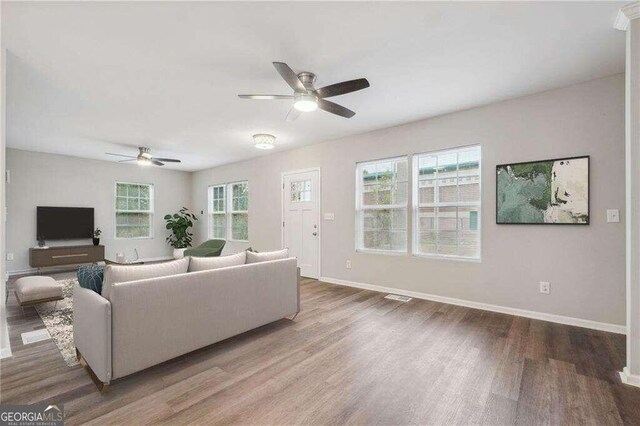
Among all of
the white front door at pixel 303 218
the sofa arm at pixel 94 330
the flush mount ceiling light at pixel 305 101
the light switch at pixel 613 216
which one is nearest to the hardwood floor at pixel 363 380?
the sofa arm at pixel 94 330

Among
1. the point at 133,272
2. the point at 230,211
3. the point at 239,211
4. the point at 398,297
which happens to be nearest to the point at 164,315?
the point at 133,272

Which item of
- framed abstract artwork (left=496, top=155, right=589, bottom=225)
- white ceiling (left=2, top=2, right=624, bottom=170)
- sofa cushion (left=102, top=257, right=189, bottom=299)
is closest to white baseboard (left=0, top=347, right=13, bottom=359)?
sofa cushion (left=102, top=257, right=189, bottom=299)

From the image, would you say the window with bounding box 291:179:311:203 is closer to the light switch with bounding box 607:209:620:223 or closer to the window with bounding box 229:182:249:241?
the window with bounding box 229:182:249:241

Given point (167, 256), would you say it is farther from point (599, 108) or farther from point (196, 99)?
point (599, 108)

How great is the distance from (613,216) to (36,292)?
6.37 metres

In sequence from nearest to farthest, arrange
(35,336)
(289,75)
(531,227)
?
(289,75) → (35,336) → (531,227)

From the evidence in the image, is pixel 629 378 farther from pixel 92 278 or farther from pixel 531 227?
pixel 92 278

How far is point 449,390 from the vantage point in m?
1.94

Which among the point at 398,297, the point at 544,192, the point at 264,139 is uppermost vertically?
the point at 264,139

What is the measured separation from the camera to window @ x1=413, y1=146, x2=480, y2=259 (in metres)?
3.81

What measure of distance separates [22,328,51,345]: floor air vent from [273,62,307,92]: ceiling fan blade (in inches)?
132

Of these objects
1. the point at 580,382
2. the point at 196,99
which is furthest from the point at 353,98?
the point at 580,382

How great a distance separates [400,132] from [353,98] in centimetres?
134

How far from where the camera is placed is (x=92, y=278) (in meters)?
2.20
